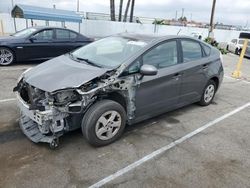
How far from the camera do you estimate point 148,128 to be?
3.99 m

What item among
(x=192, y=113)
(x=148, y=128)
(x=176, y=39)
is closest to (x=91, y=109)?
(x=148, y=128)

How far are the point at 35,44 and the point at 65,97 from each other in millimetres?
5862

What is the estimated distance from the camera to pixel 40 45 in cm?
827

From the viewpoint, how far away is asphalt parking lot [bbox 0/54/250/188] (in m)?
2.73

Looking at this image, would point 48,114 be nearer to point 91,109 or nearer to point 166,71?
point 91,109

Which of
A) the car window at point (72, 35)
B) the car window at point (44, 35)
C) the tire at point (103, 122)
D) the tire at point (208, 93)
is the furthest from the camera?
the car window at point (72, 35)

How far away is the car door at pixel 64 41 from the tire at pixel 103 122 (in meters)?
6.19

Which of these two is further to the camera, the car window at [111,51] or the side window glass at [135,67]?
the car window at [111,51]

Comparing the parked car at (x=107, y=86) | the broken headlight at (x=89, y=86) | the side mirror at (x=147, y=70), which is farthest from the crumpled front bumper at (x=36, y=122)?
the side mirror at (x=147, y=70)

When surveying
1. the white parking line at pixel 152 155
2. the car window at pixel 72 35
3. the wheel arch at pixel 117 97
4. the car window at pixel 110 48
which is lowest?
the white parking line at pixel 152 155

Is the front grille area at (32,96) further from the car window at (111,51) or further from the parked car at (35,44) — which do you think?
the parked car at (35,44)

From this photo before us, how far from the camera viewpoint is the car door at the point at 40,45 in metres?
8.05

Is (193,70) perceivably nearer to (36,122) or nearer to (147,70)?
(147,70)

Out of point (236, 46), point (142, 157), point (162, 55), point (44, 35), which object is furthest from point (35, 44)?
point (236, 46)
